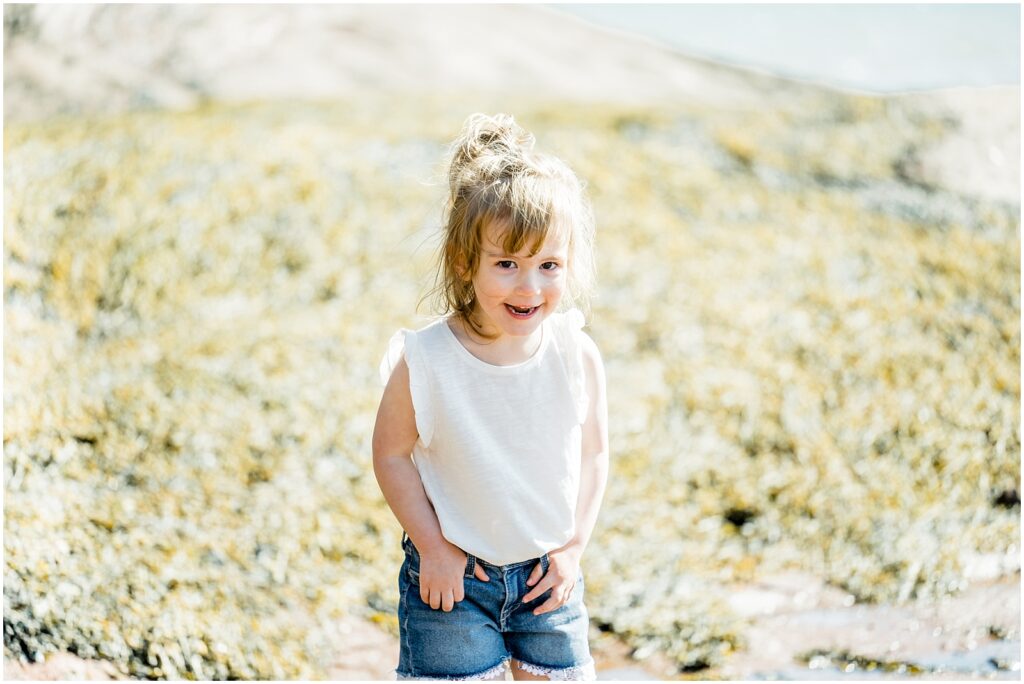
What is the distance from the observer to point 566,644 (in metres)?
2.10

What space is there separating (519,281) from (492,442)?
33cm

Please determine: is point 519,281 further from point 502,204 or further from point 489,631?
point 489,631

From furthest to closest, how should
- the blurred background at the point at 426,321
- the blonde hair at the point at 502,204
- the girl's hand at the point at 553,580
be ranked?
1. the blurred background at the point at 426,321
2. the girl's hand at the point at 553,580
3. the blonde hair at the point at 502,204

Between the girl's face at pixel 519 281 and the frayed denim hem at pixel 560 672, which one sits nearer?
the girl's face at pixel 519 281

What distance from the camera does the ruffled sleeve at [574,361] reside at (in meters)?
2.11

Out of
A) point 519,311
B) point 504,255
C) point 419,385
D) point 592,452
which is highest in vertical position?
point 504,255

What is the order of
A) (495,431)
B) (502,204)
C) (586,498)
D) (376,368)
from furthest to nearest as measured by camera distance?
(376,368), (586,498), (495,431), (502,204)

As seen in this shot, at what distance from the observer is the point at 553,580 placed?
2055 mm

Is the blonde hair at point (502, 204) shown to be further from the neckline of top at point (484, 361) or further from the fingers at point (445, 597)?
the fingers at point (445, 597)

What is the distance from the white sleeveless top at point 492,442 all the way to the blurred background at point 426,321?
0.48 meters

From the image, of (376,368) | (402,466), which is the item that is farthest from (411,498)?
(376,368)

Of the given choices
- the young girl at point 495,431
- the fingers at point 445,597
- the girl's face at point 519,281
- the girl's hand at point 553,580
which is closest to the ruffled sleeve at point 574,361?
the young girl at point 495,431

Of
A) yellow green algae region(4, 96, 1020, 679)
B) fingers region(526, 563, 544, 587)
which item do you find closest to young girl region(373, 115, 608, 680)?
fingers region(526, 563, 544, 587)

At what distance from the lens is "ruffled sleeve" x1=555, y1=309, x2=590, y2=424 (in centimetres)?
211
